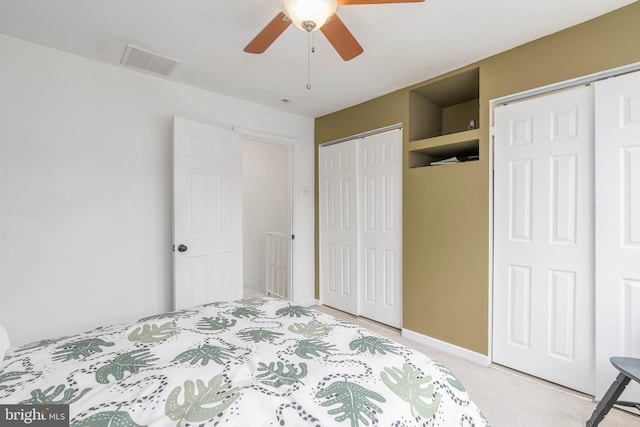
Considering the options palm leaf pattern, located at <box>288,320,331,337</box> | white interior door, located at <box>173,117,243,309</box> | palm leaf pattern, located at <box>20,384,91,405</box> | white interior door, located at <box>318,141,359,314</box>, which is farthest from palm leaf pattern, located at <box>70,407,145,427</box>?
white interior door, located at <box>318,141,359,314</box>

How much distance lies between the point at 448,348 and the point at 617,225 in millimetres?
1516

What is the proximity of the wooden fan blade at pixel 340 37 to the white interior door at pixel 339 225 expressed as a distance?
178cm

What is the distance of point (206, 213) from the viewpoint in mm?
2768

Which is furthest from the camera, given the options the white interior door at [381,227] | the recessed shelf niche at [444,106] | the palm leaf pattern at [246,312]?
the white interior door at [381,227]

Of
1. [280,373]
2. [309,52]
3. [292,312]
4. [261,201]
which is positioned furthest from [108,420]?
[261,201]

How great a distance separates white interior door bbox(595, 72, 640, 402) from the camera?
1.74 metres

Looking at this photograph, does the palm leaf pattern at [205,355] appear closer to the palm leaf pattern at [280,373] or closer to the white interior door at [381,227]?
the palm leaf pattern at [280,373]

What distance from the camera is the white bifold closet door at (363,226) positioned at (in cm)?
304

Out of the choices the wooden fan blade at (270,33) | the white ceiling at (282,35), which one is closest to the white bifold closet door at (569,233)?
the white ceiling at (282,35)

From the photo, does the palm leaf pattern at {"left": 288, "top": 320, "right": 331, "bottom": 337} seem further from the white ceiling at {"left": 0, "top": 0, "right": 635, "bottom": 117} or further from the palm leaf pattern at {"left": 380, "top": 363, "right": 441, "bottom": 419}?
the white ceiling at {"left": 0, "top": 0, "right": 635, "bottom": 117}

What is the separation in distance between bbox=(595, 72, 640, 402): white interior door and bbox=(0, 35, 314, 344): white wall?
319 cm

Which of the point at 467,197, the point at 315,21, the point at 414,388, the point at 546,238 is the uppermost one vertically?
the point at 315,21

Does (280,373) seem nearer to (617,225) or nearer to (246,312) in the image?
(246,312)

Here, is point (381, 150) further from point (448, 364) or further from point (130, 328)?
point (130, 328)
